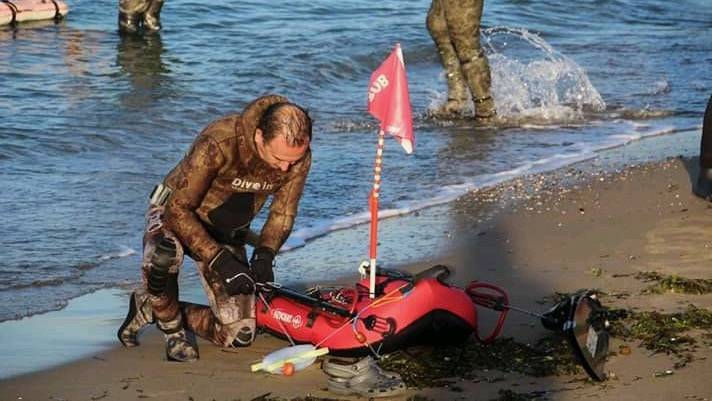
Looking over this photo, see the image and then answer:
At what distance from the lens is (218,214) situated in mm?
6203

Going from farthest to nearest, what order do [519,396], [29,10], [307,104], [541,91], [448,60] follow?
[29,10] < [541,91] < [307,104] < [448,60] < [519,396]

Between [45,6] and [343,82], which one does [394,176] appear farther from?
[45,6]

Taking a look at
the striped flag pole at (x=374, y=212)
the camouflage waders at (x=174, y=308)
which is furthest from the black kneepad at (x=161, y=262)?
the striped flag pole at (x=374, y=212)

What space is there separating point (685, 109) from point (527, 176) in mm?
3737

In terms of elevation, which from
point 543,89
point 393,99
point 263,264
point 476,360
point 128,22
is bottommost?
point 128,22

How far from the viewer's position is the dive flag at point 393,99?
580 centimetres

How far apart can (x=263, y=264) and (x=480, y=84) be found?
6.83m

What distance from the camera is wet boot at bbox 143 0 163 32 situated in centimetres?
1795

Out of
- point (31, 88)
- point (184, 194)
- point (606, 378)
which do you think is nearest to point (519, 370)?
point (606, 378)

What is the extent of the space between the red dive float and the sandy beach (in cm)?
16

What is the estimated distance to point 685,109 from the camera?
13.2m

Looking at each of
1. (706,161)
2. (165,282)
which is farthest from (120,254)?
(706,161)

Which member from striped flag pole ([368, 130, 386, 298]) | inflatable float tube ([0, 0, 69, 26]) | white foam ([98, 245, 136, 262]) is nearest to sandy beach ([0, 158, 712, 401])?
striped flag pole ([368, 130, 386, 298])

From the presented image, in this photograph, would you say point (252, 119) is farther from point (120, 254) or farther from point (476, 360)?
point (120, 254)
